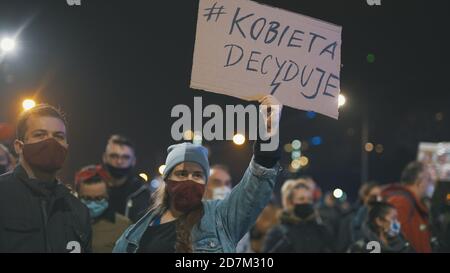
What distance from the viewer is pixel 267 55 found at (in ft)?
12.4

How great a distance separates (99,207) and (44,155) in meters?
1.47

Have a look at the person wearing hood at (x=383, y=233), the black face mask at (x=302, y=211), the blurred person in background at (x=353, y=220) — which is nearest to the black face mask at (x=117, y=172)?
the black face mask at (x=302, y=211)

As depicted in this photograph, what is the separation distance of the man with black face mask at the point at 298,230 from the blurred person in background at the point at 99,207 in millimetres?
1971

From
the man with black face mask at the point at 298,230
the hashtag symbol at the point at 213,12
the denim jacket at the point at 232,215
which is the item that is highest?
the hashtag symbol at the point at 213,12

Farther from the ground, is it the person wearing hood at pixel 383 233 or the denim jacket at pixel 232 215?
the person wearing hood at pixel 383 233

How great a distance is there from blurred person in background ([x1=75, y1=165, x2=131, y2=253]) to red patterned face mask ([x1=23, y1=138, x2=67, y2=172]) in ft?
3.84

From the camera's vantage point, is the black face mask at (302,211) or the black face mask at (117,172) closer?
the black face mask at (117,172)

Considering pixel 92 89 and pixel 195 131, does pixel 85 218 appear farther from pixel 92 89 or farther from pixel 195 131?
pixel 92 89

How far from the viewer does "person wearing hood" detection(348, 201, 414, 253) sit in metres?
5.32

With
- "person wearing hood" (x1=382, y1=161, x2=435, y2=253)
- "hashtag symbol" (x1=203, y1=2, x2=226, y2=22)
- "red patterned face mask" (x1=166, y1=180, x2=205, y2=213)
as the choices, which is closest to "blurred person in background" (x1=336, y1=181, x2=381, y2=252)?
"person wearing hood" (x1=382, y1=161, x2=435, y2=253)

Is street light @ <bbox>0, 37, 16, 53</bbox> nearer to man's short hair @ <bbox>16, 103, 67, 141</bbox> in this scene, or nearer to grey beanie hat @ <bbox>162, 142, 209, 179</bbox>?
man's short hair @ <bbox>16, 103, 67, 141</bbox>

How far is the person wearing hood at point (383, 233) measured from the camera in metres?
5.32

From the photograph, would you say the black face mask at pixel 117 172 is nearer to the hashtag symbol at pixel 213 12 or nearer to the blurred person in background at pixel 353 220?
the hashtag symbol at pixel 213 12

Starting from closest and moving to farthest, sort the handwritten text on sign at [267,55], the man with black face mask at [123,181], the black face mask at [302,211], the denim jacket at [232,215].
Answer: the denim jacket at [232,215]
the handwritten text on sign at [267,55]
the man with black face mask at [123,181]
the black face mask at [302,211]
